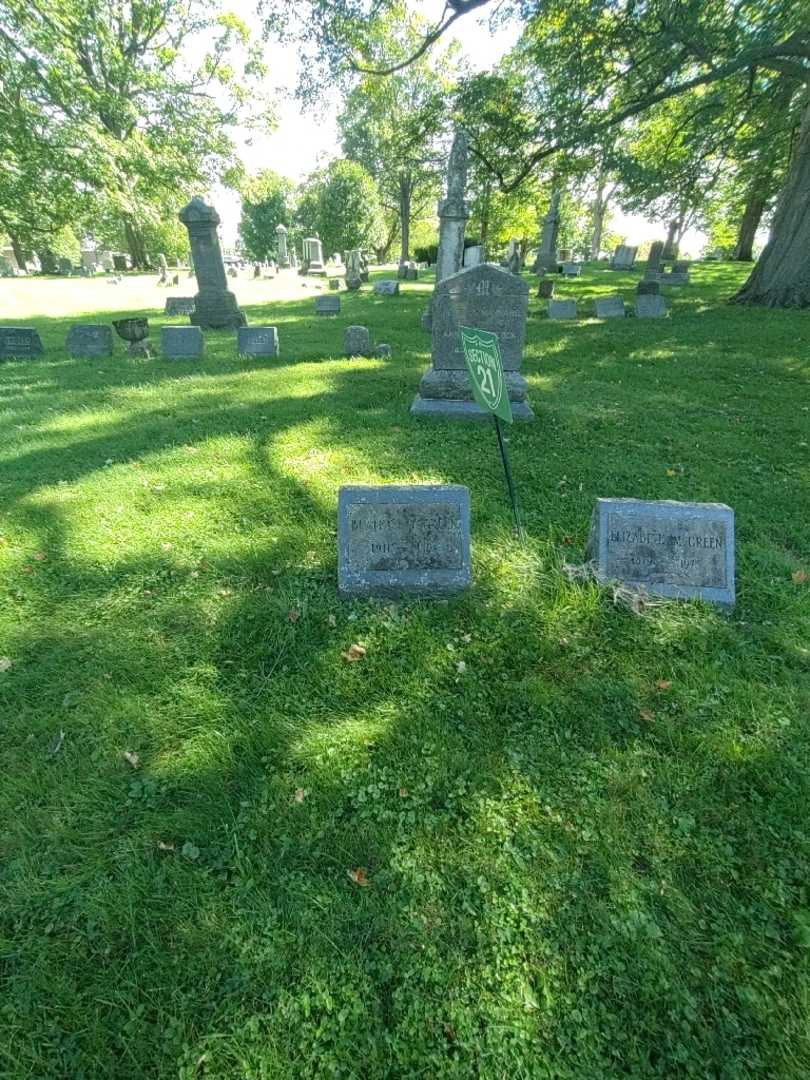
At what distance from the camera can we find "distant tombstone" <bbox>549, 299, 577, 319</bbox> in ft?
42.3

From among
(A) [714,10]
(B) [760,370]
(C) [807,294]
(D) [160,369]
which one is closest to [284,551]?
(D) [160,369]

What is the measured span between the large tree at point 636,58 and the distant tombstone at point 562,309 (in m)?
3.03

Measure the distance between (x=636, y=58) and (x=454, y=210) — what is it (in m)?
4.60

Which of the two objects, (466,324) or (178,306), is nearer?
(466,324)

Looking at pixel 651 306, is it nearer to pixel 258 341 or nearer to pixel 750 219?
pixel 258 341

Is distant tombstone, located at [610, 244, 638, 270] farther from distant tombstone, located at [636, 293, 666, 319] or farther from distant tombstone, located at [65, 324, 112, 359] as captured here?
distant tombstone, located at [65, 324, 112, 359]

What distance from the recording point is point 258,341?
9.55 metres

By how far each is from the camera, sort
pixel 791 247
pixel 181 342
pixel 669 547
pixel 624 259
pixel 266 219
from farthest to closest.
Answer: pixel 266 219 → pixel 624 259 → pixel 791 247 → pixel 181 342 → pixel 669 547

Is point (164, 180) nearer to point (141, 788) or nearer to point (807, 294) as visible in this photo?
point (807, 294)

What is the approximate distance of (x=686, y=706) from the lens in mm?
2422

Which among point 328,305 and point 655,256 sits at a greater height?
point 655,256

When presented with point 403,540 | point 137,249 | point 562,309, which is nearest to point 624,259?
point 562,309

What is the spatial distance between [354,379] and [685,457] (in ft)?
15.8

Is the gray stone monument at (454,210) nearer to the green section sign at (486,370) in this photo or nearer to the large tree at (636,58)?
the large tree at (636,58)
